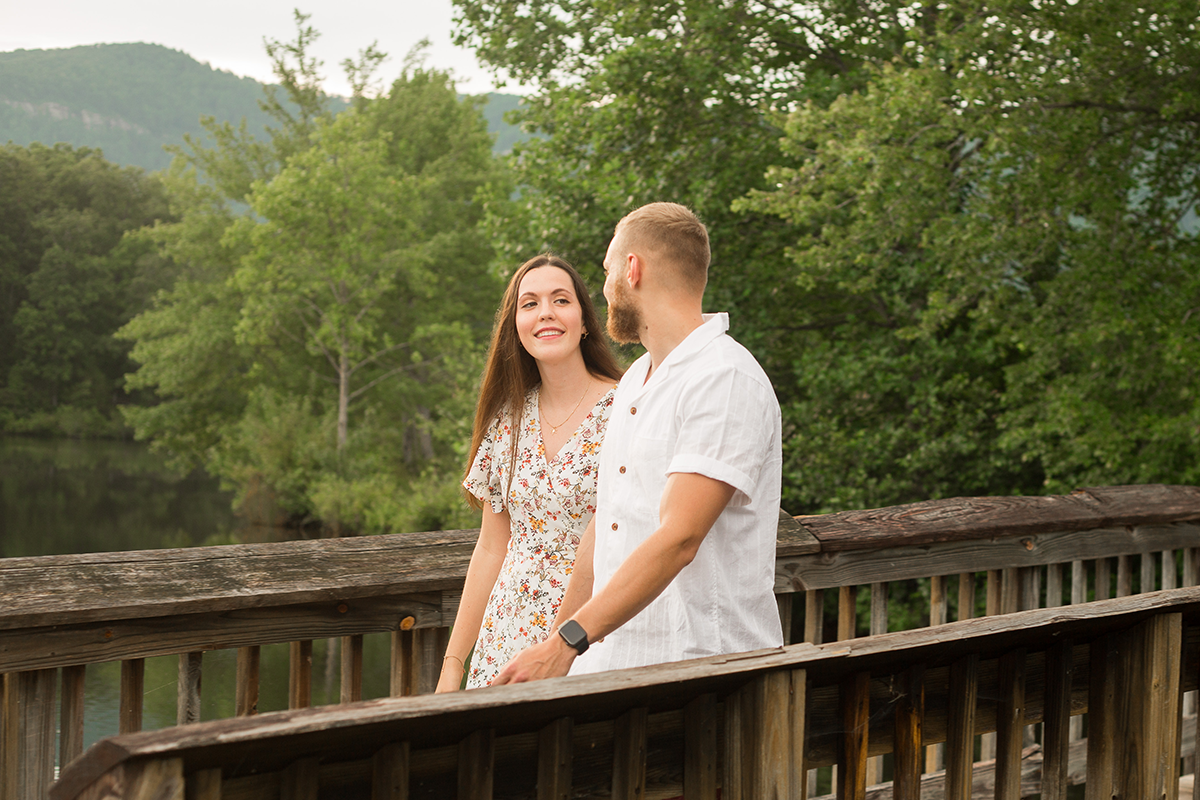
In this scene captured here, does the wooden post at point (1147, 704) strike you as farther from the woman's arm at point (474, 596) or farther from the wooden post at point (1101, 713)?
the woman's arm at point (474, 596)

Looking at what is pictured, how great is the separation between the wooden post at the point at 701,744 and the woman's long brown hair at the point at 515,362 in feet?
3.65

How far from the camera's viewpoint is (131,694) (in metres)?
1.91

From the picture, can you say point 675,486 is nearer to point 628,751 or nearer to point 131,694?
point 628,751

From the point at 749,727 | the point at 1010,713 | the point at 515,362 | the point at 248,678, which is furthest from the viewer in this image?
the point at 515,362

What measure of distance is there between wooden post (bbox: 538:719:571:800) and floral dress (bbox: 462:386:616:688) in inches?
37.2

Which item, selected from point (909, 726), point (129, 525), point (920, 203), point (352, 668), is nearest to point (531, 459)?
point (352, 668)

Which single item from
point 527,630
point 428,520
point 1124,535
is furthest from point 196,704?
point 428,520

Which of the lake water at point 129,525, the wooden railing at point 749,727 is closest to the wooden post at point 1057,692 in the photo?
the wooden railing at point 749,727

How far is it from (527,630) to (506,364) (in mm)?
645

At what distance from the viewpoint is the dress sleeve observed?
2486 mm

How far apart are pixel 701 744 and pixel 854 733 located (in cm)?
30

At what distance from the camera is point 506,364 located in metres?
2.55

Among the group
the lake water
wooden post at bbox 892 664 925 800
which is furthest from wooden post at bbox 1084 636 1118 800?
the lake water

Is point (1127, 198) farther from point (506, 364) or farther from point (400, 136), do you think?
point (400, 136)
